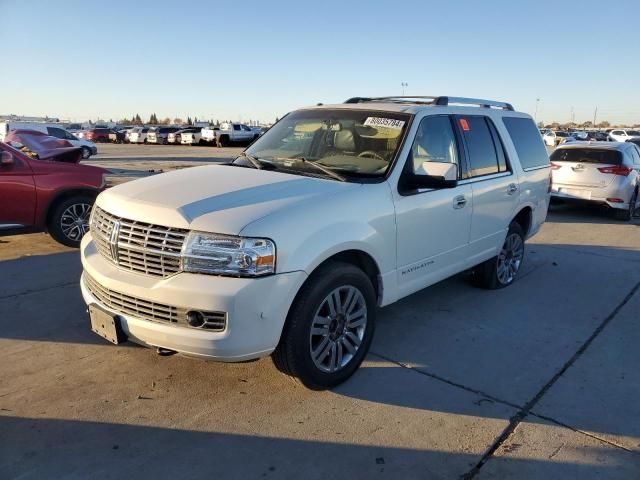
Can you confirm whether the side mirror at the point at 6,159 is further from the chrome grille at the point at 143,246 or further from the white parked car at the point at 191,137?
the white parked car at the point at 191,137

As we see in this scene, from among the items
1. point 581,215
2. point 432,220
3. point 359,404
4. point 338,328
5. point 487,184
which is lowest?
point 581,215

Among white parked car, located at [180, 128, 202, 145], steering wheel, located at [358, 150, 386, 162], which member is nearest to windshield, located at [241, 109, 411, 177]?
steering wheel, located at [358, 150, 386, 162]

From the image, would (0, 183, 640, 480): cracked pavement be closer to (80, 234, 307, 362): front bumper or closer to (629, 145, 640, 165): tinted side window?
(80, 234, 307, 362): front bumper

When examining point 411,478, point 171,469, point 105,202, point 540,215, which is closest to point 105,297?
point 105,202

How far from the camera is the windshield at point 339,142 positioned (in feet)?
13.4

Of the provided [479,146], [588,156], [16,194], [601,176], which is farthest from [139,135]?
[479,146]

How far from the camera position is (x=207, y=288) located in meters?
2.89

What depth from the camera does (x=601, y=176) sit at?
10.4m

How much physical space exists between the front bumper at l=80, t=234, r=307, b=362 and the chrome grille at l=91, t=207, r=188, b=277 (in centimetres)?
7

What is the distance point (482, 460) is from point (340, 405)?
921 mm

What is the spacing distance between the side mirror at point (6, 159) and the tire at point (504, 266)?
5875mm

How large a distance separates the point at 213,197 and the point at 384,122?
1697mm

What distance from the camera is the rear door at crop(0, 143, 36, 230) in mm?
6625

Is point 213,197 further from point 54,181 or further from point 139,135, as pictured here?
point 139,135
